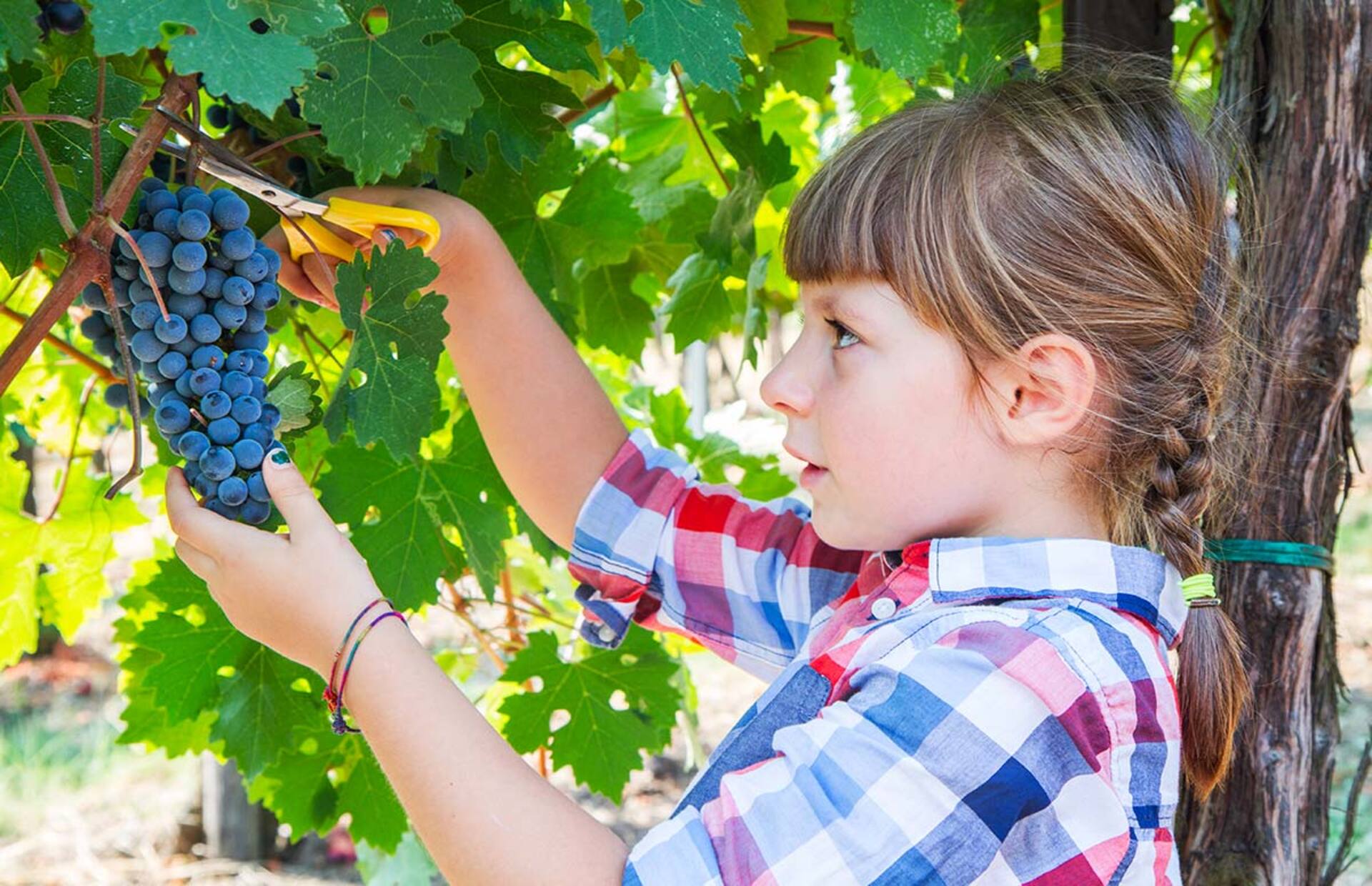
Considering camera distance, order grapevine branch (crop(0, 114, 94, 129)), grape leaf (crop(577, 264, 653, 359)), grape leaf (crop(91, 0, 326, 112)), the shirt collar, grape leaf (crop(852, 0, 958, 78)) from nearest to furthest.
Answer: grape leaf (crop(91, 0, 326, 112)) < grapevine branch (crop(0, 114, 94, 129)) < the shirt collar < grape leaf (crop(852, 0, 958, 78)) < grape leaf (crop(577, 264, 653, 359))

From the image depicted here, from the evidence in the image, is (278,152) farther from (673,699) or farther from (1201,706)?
(1201,706)

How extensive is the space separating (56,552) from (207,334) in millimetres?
1055

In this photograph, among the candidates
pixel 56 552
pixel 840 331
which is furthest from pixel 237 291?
pixel 56 552

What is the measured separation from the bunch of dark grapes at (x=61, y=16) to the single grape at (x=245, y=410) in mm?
328

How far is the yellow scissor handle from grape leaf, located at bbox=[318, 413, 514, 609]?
34 centimetres

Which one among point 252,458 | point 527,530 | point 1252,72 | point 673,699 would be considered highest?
point 1252,72

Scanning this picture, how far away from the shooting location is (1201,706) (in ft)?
4.24

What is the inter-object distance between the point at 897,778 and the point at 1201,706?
44 cm

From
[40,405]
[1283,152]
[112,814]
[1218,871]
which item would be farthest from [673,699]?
[112,814]

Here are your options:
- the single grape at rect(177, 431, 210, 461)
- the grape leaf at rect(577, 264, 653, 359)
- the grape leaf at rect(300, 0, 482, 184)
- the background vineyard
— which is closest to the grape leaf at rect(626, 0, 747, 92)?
the background vineyard

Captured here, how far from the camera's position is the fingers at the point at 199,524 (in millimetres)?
1069

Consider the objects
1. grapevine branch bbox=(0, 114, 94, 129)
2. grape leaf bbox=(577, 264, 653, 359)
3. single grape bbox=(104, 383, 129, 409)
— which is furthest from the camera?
grape leaf bbox=(577, 264, 653, 359)

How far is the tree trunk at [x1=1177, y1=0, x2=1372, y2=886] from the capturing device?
1522 millimetres

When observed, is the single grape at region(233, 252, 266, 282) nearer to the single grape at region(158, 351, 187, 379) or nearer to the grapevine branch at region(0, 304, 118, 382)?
the single grape at region(158, 351, 187, 379)
